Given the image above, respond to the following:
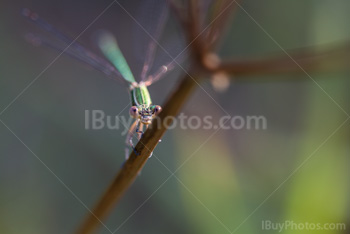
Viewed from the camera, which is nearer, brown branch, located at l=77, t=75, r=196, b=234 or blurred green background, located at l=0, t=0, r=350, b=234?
brown branch, located at l=77, t=75, r=196, b=234

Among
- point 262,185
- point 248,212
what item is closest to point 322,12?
point 262,185

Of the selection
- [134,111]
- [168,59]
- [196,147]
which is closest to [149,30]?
[168,59]

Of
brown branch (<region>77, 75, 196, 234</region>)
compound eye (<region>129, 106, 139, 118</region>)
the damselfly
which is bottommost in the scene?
brown branch (<region>77, 75, 196, 234</region>)

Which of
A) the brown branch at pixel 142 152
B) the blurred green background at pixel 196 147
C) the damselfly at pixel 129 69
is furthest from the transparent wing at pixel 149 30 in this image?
the brown branch at pixel 142 152

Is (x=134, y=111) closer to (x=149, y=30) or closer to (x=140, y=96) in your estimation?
(x=140, y=96)

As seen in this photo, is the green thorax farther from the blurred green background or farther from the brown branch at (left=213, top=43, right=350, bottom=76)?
the brown branch at (left=213, top=43, right=350, bottom=76)

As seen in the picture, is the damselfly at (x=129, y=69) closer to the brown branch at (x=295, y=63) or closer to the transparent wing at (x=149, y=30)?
the transparent wing at (x=149, y=30)

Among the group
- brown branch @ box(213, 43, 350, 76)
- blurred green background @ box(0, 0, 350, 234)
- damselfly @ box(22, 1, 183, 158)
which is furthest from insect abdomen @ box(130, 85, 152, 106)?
brown branch @ box(213, 43, 350, 76)
